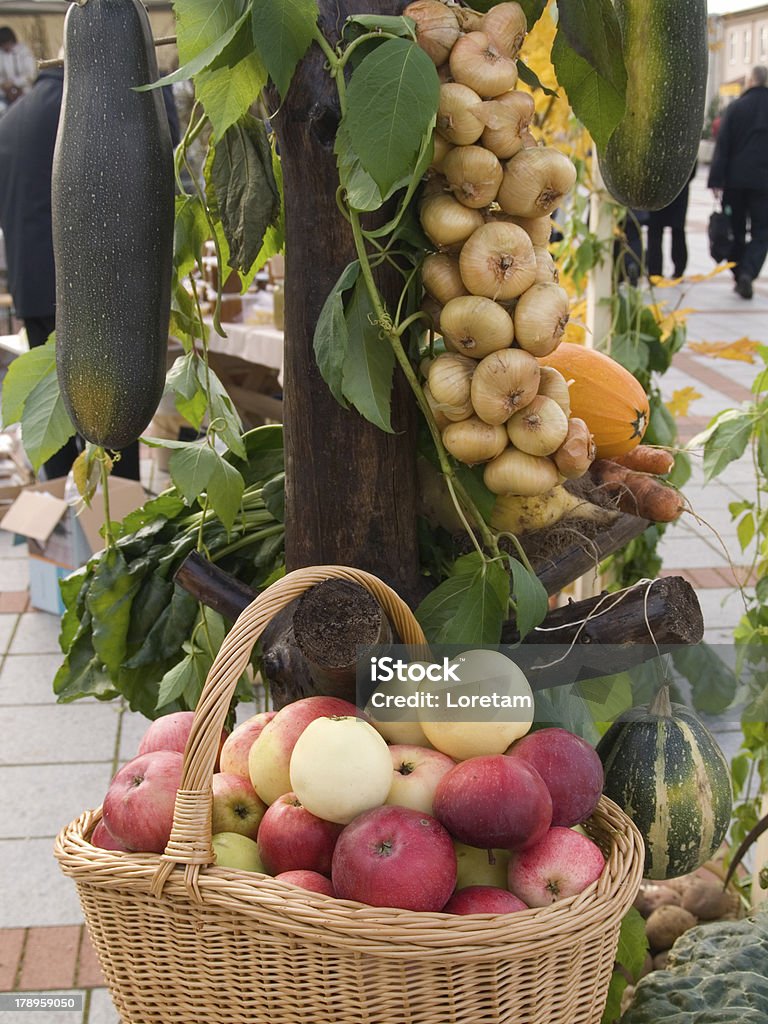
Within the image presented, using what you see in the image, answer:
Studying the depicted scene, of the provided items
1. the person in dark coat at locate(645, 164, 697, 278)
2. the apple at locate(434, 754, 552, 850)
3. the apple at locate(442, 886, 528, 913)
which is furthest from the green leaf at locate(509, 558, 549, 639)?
the person in dark coat at locate(645, 164, 697, 278)

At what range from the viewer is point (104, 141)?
110 cm

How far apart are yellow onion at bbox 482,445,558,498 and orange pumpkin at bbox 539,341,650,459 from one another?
0.25 m

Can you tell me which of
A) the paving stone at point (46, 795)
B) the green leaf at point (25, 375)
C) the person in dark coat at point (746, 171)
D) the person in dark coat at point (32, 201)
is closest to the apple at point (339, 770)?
the green leaf at point (25, 375)

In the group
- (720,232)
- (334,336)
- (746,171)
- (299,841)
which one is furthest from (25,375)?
(720,232)

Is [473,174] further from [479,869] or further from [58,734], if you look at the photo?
[58,734]

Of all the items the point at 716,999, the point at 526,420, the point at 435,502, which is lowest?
the point at 716,999

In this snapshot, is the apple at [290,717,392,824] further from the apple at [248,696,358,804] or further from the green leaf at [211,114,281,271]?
the green leaf at [211,114,281,271]

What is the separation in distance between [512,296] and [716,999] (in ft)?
3.02

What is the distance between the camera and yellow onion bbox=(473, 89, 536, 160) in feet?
3.45

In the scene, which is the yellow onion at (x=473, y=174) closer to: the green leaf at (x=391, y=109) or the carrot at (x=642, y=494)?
the green leaf at (x=391, y=109)

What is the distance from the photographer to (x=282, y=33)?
1000mm

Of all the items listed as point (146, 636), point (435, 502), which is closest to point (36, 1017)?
point (146, 636)

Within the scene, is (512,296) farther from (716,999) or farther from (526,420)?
(716,999)

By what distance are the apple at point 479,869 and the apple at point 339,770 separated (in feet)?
0.34
